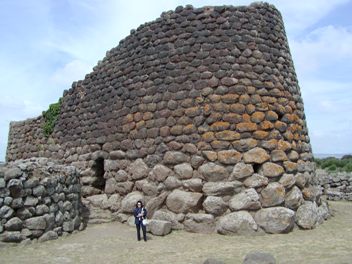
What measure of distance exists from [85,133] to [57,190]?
3146 mm

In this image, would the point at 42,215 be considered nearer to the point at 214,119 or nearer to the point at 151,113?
the point at 151,113

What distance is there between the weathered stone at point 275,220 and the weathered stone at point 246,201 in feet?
0.61

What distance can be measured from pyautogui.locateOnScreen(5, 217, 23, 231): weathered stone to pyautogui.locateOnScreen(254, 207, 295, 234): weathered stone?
4.52 m

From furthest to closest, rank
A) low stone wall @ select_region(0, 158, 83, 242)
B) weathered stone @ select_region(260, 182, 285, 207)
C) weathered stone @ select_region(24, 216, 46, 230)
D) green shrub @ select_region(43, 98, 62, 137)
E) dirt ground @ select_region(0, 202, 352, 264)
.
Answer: green shrub @ select_region(43, 98, 62, 137) < weathered stone @ select_region(260, 182, 285, 207) < weathered stone @ select_region(24, 216, 46, 230) < low stone wall @ select_region(0, 158, 83, 242) < dirt ground @ select_region(0, 202, 352, 264)

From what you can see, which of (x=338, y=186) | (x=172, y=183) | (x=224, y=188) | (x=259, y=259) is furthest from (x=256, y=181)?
(x=338, y=186)

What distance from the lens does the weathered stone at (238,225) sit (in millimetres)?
7984

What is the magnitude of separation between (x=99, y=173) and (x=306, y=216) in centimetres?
552

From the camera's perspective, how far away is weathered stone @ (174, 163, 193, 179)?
8891 mm

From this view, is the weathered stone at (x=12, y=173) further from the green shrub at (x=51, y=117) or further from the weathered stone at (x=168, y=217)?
the green shrub at (x=51, y=117)

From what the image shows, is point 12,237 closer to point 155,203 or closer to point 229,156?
point 155,203

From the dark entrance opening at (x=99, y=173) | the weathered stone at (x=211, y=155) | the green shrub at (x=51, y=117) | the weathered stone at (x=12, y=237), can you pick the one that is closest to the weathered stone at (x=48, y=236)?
the weathered stone at (x=12, y=237)

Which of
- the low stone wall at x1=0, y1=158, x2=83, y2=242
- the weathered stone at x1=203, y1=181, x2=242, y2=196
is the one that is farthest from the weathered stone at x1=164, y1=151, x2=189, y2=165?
the low stone wall at x1=0, y1=158, x2=83, y2=242

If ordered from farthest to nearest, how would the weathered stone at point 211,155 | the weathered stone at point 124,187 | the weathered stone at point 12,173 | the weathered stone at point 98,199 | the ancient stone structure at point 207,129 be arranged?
the weathered stone at point 98,199 → the weathered stone at point 124,187 → the weathered stone at point 211,155 → the ancient stone structure at point 207,129 → the weathered stone at point 12,173

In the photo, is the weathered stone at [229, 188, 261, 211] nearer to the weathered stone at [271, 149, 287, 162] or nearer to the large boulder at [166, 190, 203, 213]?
the large boulder at [166, 190, 203, 213]
